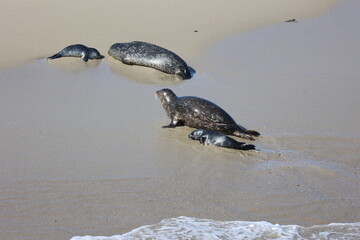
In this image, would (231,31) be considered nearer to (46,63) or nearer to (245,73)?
(245,73)

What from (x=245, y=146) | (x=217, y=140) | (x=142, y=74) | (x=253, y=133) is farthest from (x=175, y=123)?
(x=142, y=74)

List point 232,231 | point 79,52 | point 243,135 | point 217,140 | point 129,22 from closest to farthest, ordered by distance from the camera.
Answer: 1. point 232,231
2. point 217,140
3. point 243,135
4. point 79,52
5. point 129,22

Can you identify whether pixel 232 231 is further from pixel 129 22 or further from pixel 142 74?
pixel 129 22

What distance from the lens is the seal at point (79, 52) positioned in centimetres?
927

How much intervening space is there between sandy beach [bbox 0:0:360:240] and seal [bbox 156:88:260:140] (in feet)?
0.43

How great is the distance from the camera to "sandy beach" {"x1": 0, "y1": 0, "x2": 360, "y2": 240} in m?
4.78

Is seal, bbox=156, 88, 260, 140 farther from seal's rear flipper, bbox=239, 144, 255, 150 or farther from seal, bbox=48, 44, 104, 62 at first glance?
seal, bbox=48, 44, 104, 62

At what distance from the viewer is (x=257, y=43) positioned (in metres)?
10.3

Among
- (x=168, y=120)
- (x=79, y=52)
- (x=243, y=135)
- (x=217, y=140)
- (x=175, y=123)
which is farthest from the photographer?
(x=79, y=52)

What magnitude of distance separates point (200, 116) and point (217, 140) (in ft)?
2.54

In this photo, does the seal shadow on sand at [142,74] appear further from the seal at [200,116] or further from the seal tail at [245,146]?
the seal tail at [245,146]

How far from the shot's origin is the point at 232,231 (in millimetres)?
4395

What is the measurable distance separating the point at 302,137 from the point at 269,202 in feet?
5.68

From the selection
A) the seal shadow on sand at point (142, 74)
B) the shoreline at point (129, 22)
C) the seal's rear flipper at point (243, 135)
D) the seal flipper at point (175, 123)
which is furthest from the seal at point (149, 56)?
the seal's rear flipper at point (243, 135)
